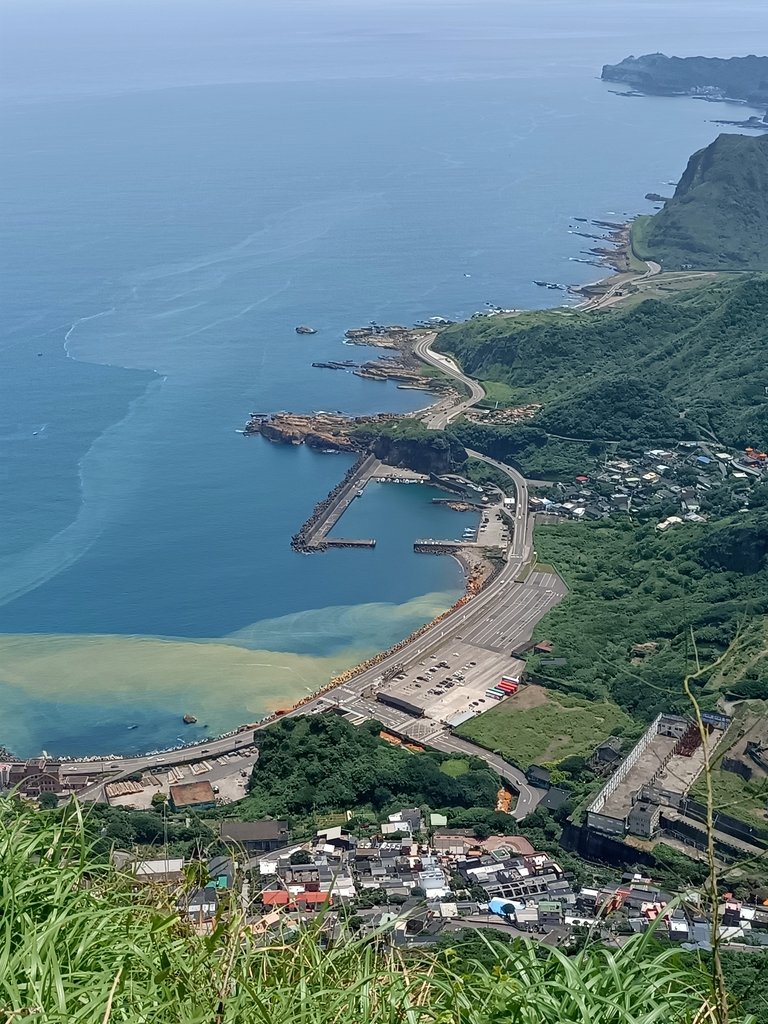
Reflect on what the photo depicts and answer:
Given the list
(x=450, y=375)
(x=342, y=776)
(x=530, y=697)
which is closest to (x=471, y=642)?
(x=530, y=697)

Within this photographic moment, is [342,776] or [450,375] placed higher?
[342,776]

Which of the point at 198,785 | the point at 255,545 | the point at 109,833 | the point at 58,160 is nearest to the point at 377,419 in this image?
the point at 255,545

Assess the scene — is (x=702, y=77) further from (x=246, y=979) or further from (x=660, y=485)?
(x=246, y=979)

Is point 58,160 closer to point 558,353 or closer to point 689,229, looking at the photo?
point 689,229

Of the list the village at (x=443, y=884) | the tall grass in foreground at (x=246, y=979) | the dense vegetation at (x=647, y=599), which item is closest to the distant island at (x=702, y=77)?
the dense vegetation at (x=647, y=599)

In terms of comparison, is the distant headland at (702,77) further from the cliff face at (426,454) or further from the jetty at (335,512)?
the jetty at (335,512)

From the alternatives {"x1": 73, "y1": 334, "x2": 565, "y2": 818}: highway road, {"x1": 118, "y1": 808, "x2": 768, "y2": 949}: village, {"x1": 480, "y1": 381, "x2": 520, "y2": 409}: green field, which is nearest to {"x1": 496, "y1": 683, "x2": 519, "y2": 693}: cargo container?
{"x1": 73, "y1": 334, "x2": 565, "y2": 818}: highway road
